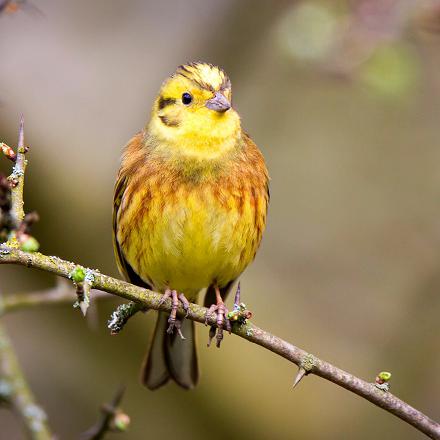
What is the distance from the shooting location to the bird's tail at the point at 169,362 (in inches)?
172

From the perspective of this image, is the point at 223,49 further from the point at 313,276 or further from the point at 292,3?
the point at 313,276

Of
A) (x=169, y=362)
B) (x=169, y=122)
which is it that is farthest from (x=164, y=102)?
(x=169, y=362)

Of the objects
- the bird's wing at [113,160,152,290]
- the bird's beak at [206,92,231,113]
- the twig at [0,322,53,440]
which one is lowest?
the twig at [0,322,53,440]

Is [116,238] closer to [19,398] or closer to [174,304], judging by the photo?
[174,304]

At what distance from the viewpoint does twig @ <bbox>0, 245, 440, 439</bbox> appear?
283cm

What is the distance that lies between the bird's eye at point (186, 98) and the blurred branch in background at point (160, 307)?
1.22m

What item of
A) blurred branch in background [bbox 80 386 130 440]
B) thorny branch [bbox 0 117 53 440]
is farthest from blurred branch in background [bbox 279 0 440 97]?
thorny branch [bbox 0 117 53 440]

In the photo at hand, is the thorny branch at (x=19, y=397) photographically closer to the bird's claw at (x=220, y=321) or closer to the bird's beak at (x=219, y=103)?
the bird's claw at (x=220, y=321)

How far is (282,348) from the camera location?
3.08 metres

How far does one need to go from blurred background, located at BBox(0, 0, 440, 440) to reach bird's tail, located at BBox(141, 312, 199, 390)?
49.8 inches

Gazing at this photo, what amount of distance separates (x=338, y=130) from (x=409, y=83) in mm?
2653

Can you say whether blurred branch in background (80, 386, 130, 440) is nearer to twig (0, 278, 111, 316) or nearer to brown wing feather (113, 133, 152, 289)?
twig (0, 278, 111, 316)

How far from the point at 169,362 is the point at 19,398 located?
197 centimetres

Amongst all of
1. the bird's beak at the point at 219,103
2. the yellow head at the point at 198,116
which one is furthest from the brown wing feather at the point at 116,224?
the bird's beak at the point at 219,103
